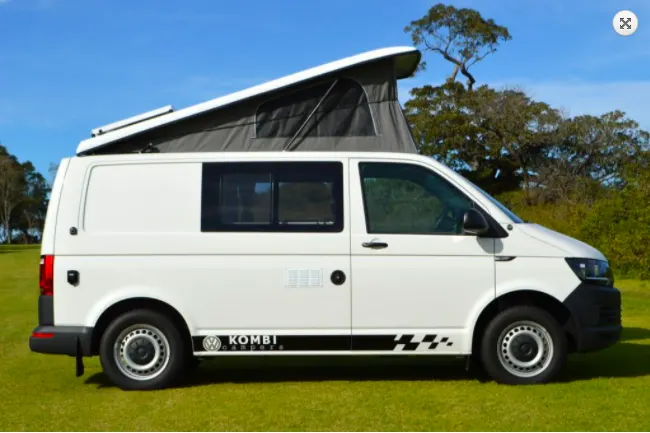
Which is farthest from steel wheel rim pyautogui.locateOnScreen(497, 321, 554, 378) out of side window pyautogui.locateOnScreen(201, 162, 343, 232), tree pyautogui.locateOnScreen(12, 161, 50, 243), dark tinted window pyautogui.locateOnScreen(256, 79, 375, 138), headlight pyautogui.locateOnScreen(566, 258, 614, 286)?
tree pyautogui.locateOnScreen(12, 161, 50, 243)

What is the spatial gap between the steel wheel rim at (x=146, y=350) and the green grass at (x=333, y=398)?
0.24m

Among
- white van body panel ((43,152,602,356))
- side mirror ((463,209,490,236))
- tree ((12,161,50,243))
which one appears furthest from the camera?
tree ((12,161,50,243))

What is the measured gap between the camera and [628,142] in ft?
152

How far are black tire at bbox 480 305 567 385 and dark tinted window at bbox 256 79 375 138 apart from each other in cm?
261

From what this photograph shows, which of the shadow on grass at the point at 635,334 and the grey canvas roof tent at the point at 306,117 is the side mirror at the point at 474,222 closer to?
the grey canvas roof tent at the point at 306,117

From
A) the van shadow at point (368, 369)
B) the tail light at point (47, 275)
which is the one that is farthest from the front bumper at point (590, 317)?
the tail light at point (47, 275)

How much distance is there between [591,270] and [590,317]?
0.43 metres

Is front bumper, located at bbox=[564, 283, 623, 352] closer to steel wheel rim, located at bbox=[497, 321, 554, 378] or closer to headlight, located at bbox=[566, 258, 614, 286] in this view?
headlight, located at bbox=[566, 258, 614, 286]

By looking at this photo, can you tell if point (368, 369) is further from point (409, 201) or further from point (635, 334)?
point (635, 334)

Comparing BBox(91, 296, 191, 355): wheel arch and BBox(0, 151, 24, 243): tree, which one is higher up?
BBox(0, 151, 24, 243): tree

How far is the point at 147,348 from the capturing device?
7.87 metres

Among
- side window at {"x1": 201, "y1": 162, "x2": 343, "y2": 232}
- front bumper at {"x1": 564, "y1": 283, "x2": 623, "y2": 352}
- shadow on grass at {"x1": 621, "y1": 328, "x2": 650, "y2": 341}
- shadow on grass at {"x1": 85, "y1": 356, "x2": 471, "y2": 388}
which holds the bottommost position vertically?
shadow on grass at {"x1": 85, "y1": 356, "x2": 471, "y2": 388}

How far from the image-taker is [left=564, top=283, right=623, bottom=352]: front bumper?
25.4 ft

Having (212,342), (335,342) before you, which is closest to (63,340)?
(212,342)
